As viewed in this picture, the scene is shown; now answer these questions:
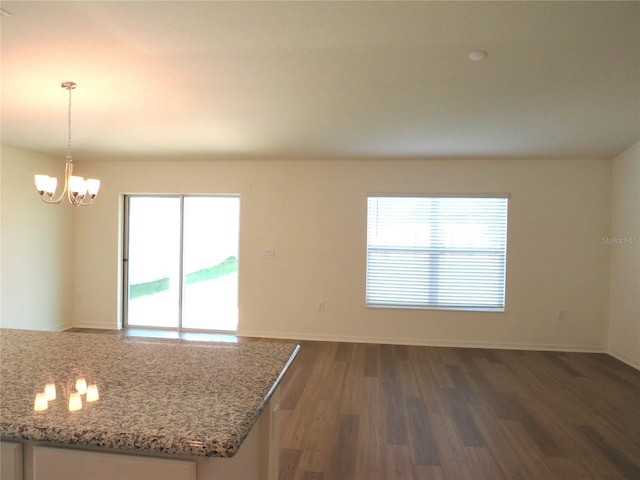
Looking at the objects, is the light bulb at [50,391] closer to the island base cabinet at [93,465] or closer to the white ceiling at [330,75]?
the island base cabinet at [93,465]

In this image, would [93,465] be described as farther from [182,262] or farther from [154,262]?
[154,262]

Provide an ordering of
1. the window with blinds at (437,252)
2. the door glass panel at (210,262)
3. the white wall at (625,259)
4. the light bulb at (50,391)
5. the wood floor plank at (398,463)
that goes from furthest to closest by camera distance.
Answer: the door glass panel at (210,262) → the window with blinds at (437,252) → the white wall at (625,259) → the wood floor plank at (398,463) → the light bulb at (50,391)

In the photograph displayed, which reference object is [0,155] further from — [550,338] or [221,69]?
[550,338]

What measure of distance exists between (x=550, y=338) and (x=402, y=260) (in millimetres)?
2107

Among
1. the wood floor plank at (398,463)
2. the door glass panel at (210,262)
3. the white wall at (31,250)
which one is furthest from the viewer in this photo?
the door glass panel at (210,262)

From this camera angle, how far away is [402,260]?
15.8 feet

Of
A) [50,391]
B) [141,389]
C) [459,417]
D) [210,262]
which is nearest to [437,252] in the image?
[459,417]

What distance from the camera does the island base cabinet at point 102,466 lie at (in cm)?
84

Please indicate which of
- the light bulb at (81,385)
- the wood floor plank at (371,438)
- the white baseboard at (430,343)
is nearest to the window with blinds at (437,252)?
the white baseboard at (430,343)

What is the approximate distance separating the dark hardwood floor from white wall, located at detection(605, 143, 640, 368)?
10.9 inches

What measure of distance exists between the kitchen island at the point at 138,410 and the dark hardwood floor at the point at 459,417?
4.05ft

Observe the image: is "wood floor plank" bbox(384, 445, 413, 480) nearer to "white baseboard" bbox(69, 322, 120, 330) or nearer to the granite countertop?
the granite countertop

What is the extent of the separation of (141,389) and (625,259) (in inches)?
203

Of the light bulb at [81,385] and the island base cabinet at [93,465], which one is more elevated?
the light bulb at [81,385]
